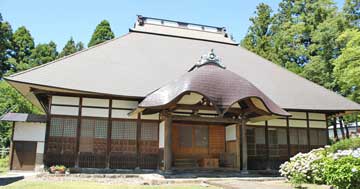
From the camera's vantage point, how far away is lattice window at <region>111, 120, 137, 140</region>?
12.2 metres

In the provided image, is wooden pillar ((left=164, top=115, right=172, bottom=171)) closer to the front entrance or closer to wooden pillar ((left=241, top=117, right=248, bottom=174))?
the front entrance

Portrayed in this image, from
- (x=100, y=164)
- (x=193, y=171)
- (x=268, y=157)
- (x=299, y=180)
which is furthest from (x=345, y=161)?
(x=100, y=164)

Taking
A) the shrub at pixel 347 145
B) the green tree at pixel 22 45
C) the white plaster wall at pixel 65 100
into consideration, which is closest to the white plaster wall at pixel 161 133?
the white plaster wall at pixel 65 100

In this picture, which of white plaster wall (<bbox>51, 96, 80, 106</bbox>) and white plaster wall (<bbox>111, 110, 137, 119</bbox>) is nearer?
white plaster wall (<bbox>51, 96, 80, 106</bbox>)

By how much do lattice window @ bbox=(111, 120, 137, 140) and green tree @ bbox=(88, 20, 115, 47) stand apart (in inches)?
872

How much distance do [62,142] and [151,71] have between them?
456 centimetres

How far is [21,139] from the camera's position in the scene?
1257cm

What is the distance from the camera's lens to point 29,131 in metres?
12.6

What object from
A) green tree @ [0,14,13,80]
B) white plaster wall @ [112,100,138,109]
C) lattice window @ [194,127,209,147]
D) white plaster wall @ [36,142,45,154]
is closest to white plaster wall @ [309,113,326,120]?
lattice window @ [194,127,209,147]

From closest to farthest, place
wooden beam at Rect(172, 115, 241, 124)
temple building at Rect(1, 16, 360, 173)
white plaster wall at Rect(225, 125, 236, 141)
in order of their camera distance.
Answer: temple building at Rect(1, 16, 360, 173)
wooden beam at Rect(172, 115, 241, 124)
white plaster wall at Rect(225, 125, 236, 141)

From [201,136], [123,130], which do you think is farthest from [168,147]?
[201,136]

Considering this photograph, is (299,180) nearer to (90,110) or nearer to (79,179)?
(79,179)

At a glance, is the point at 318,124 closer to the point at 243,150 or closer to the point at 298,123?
the point at 298,123

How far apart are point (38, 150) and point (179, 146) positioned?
554 centimetres
